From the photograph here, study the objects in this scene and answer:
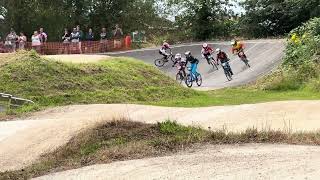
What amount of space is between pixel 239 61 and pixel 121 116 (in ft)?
72.6

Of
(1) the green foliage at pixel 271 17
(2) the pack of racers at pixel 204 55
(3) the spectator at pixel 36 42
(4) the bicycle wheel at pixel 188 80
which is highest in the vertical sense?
(1) the green foliage at pixel 271 17

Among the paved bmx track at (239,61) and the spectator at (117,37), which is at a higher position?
the spectator at (117,37)

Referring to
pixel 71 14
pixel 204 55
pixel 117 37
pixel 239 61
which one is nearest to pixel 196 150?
pixel 204 55

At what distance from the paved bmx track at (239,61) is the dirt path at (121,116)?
39.0 feet

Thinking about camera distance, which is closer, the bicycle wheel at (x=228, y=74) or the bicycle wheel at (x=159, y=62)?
the bicycle wheel at (x=228, y=74)

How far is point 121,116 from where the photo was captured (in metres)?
12.8

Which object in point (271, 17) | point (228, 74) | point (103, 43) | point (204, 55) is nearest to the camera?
point (228, 74)

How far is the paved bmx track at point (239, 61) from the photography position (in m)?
30.0

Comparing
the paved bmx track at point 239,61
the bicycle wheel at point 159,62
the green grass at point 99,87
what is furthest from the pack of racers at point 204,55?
the green grass at point 99,87

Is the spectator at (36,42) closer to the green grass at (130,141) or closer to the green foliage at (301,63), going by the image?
the green foliage at (301,63)

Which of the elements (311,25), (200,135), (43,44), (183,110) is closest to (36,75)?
(183,110)

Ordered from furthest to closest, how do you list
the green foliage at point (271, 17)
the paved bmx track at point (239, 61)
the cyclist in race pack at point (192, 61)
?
1. the green foliage at point (271, 17)
2. the paved bmx track at point (239, 61)
3. the cyclist in race pack at point (192, 61)

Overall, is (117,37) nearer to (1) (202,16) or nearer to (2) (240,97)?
(1) (202,16)

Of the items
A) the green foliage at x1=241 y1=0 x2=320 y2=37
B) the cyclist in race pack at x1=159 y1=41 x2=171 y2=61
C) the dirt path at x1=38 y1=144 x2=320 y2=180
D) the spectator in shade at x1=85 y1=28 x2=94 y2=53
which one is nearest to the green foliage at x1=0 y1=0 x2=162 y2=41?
the spectator in shade at x1=85 y1=28 x2=94 y2=53
